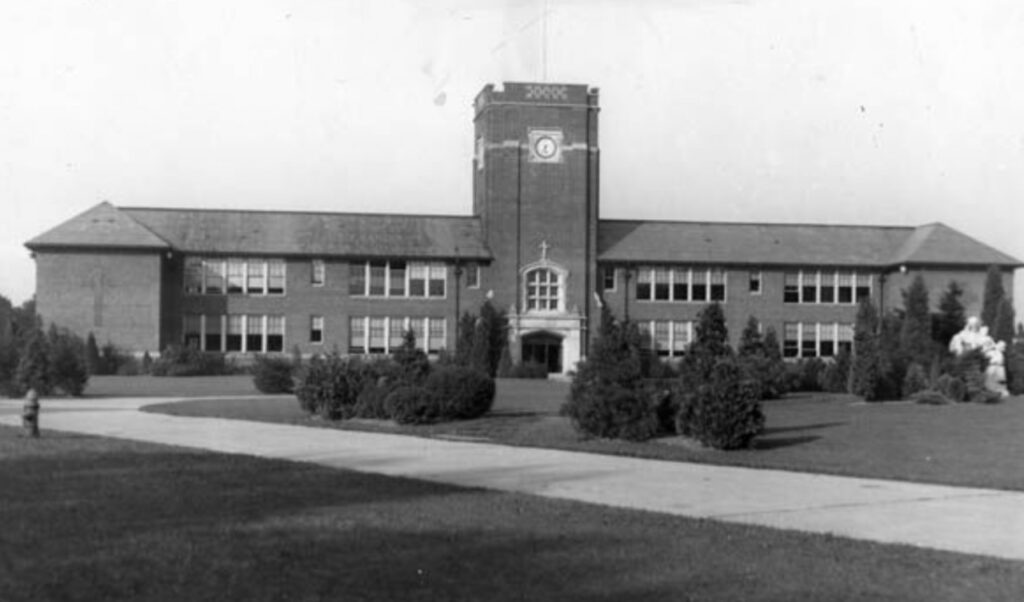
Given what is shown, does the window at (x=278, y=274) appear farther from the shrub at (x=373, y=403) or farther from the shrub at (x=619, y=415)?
the shrub at (x=619, y=415)

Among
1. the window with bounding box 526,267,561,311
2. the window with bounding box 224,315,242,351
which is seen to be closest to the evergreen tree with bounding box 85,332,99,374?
the window with bounding box 224,315,242,351

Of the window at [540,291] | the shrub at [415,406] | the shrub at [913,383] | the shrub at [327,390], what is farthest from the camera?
A: the window at [540,291]

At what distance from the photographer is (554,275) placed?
64312 millimetres

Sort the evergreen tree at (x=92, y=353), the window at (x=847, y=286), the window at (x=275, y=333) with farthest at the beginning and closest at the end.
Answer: the window at (x=847, y=286), the window at (x=275, y=333), the evergreen tree at (x=92, y=353)

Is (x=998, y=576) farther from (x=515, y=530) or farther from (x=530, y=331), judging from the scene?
(x=530, y=331)

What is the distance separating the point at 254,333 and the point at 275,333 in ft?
3.57

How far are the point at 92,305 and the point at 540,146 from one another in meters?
24.6

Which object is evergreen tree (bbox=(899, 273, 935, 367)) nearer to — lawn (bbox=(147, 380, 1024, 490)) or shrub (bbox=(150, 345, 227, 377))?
lawn (bbox=(147, 380, 1024, 490))

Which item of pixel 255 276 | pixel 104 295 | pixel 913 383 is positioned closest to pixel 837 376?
pixel 913 383

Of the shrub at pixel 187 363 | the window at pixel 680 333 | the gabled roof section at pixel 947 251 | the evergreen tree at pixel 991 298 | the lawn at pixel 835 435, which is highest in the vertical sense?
the gabled roof section at pixel 947 251

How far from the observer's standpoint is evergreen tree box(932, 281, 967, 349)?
5756 cm

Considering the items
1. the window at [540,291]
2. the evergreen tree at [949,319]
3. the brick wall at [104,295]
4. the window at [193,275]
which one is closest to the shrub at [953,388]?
the evergreen tree at [949,319]

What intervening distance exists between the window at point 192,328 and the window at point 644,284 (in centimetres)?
2355

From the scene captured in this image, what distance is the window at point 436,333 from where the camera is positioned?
63.7 m
